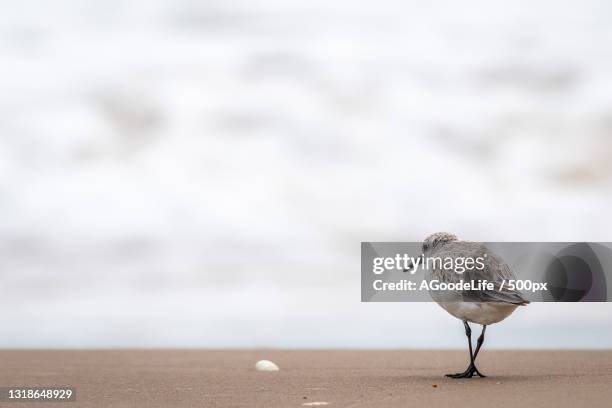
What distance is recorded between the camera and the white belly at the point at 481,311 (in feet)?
33.2

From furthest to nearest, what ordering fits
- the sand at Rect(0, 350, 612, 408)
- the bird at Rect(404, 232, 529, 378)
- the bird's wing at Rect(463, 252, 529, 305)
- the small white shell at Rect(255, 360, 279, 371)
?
the small white shell at Rect(255, 360, 279, 371) < the bird at Rect(404, 232, 529, 378) < the bird's wing at Rect(463, 252, 529, 305) < the sand at Rect(0, 350, 612, 408)

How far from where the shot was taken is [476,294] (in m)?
10.2

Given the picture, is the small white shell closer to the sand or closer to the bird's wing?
the sand

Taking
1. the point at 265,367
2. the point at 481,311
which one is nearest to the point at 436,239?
the point at 481,311

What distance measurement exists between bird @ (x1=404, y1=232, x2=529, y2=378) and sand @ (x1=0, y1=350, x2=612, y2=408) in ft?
2.56

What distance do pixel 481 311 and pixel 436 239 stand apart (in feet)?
5.63

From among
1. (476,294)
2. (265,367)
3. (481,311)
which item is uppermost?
(476,294)

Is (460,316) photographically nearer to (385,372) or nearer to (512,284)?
(512,284)

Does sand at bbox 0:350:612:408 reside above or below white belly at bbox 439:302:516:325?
below

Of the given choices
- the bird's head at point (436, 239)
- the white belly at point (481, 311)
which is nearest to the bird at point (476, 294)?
the white belly at point (481, 311)

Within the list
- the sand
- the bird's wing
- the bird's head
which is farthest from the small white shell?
the bird's wing

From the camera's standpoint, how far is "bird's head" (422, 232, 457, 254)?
11.6 m

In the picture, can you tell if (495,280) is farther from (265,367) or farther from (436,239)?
(265,367)

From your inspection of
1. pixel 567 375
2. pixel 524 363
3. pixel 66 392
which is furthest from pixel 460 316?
pixel 66 392
